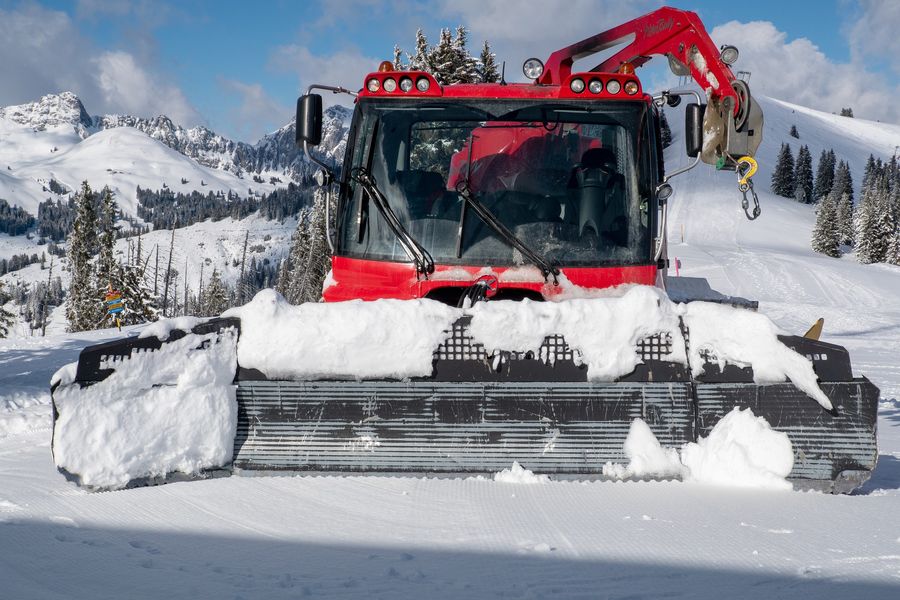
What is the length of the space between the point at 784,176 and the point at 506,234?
122 metres

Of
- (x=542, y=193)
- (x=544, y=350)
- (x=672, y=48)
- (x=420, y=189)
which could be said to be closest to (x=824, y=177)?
(x=672, y=48)

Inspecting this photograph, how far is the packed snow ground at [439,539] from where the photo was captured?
8.08 feet

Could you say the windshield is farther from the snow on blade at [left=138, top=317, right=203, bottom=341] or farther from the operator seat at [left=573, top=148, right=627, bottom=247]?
the snow on blade at [left=138, top=317, right=203, bottom=341]

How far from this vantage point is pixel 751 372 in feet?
12.0

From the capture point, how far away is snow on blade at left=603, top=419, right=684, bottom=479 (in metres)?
3.64

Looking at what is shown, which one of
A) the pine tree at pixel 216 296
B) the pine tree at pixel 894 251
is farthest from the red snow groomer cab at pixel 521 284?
the pine tree at pixel 894 251

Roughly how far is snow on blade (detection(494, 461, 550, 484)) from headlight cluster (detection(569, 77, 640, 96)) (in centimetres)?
256

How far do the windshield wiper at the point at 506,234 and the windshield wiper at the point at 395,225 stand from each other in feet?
0.88

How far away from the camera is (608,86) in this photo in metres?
4.99

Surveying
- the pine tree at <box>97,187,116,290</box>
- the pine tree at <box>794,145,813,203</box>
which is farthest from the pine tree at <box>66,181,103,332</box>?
the pine tree at <box>794,145,813,203</box>

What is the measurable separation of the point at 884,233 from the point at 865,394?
75.9 meters

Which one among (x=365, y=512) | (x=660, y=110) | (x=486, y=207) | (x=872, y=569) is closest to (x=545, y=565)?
(x=365, y=512)

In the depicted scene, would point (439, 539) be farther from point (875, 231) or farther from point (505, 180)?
point (875, 231)

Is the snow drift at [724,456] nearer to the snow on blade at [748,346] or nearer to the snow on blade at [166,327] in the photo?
the snow on blade at [748,346]
